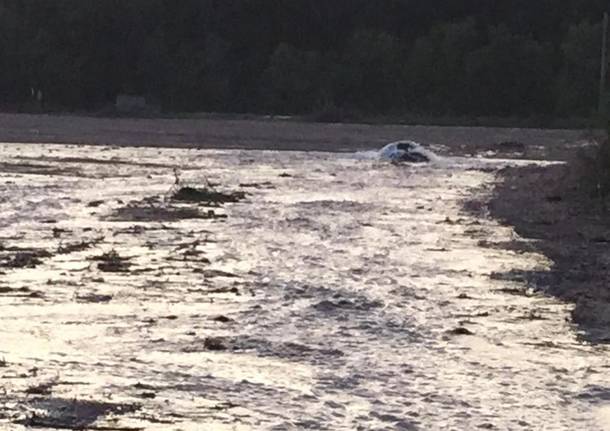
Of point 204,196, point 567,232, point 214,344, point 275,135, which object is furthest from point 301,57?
point 214,344

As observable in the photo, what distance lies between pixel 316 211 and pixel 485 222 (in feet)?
9.20

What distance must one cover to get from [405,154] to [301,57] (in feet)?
110

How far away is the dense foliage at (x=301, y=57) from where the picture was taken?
74.4 meters

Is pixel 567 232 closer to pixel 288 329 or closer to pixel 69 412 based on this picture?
pixel 288 329

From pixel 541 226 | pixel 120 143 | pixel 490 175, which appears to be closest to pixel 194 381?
pixel 541 226

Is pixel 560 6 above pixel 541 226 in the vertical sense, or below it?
above

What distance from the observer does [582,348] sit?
11422 millimetres

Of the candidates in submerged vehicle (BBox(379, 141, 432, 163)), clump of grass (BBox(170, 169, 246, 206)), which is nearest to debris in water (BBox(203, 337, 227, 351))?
clump of grass (BBox(170, 169, 246, 206))

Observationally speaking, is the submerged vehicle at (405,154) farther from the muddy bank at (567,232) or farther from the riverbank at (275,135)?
the muddy bank at (567,232)

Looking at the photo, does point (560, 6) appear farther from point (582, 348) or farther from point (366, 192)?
point (582, 348)

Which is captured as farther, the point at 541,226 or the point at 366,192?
the point at 366,192

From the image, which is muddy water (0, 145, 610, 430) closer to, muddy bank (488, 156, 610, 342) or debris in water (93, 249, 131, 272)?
debris in water (93, 249, 131, 272)

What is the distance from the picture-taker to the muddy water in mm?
9164

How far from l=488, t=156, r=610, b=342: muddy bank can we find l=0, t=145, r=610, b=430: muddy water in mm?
314
